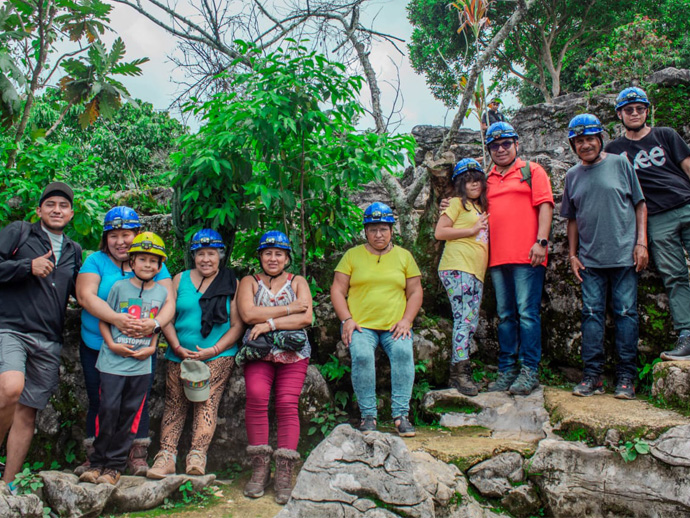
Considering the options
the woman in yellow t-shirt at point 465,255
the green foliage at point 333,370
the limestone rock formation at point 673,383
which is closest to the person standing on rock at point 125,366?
the green foliage at point 333,370

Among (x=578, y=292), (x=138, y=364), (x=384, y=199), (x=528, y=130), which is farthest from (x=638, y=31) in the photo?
(x=138, y=364)

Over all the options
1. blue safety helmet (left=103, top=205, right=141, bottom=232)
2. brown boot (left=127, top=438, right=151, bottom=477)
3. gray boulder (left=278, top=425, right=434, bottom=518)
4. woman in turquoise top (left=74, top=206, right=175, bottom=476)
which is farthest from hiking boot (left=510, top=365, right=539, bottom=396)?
blue safety helmet (left=103, top=205, right=141, bottom=232)

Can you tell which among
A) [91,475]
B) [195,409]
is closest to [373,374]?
[195,409]

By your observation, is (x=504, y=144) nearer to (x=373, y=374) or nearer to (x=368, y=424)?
(x=373, y=374)

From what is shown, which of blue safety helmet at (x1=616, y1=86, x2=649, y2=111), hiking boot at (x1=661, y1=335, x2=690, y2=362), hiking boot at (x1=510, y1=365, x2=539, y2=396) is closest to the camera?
hiking boot at (x1=661, y1=335, x2=690, y2=362)

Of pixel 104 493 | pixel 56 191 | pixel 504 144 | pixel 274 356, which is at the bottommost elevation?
pixel 104 493

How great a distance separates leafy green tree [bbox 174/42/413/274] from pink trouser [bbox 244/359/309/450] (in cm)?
133

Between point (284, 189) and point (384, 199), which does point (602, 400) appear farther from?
point (384, 199)

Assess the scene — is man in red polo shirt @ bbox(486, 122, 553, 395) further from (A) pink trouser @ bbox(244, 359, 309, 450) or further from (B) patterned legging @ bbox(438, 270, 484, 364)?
(A) pink trouser @ bbox(244, 359, 309, 450)

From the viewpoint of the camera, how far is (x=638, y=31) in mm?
14602

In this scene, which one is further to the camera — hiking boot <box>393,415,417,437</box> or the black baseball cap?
hiking boot <box>393,415,417,437</box>

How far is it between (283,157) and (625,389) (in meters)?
3.60

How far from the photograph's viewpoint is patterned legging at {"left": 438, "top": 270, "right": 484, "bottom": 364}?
176 inches

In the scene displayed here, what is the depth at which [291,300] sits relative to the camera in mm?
4164
